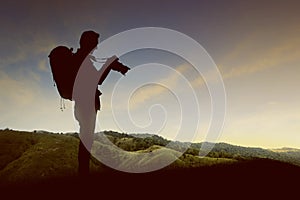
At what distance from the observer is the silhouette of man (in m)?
7.73

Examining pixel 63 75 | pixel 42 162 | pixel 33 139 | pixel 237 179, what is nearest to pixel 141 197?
pixel 237 179

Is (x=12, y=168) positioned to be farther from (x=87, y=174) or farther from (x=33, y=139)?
(x=87, y=174)

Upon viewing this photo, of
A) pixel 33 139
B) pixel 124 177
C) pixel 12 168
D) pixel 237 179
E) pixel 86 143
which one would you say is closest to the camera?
pixel 86 143

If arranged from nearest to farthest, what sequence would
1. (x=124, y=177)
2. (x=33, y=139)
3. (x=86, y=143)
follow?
(x=86, y=143), (x=124, y=177), (x=33, y=139)

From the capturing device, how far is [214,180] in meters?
8.85

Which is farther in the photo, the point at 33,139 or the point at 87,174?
the point at 33,139

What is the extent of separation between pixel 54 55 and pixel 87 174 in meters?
3.26

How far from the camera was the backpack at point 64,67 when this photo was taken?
787 cm

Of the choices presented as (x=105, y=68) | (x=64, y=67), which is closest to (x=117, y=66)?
(x=105, y=68)

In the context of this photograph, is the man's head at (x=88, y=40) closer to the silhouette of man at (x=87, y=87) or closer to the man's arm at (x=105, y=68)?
the silhouette of man at (x=87, y=87)

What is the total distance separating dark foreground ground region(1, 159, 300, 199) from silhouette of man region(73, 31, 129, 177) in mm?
809

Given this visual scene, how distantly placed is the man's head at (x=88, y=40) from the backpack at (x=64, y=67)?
1.26ft

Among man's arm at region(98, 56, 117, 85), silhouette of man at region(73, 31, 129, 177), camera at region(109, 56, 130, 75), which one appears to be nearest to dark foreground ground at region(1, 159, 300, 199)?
silhouette of man at region(73, 31, 129, 177)

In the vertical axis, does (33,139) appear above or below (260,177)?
above
